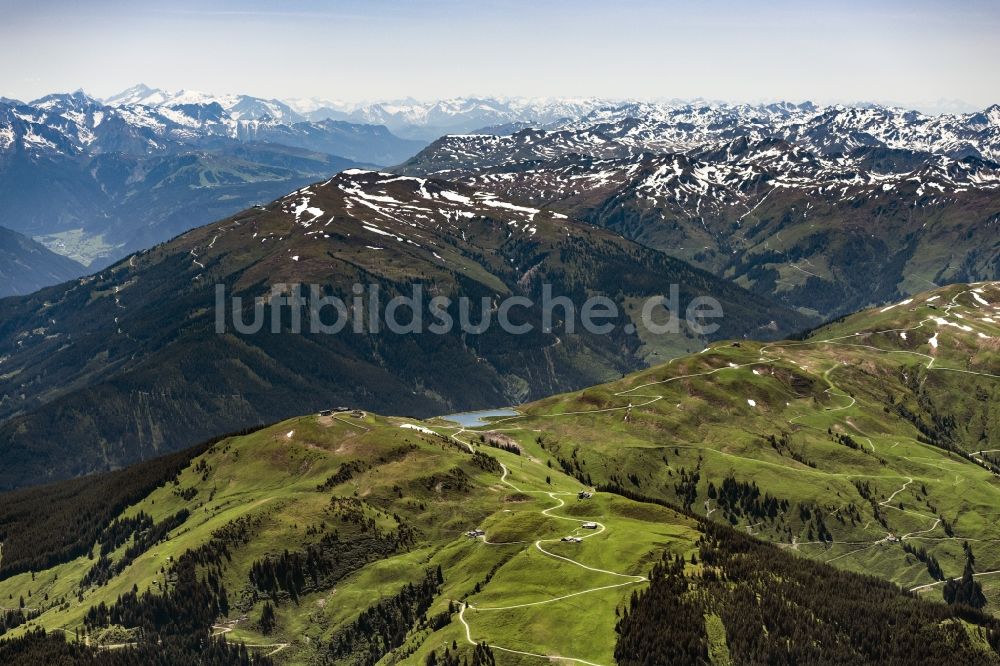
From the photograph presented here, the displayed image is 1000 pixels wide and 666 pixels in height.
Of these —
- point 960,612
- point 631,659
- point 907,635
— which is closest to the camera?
point 631,659

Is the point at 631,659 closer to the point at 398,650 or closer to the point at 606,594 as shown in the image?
the point at 606,594

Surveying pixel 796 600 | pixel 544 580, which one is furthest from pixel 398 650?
pixel 796 600

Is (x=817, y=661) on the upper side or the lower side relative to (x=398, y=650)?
upper

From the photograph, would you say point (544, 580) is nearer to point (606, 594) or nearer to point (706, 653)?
point (606, 594)

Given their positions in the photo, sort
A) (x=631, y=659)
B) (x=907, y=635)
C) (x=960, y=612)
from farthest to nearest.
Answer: (x=960, y=612)
(x=907, y=635)
(x=631, y=659)

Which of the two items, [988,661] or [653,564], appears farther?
[653,564]

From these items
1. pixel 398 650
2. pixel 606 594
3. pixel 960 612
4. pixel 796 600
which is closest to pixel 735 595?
pixel 796 600
